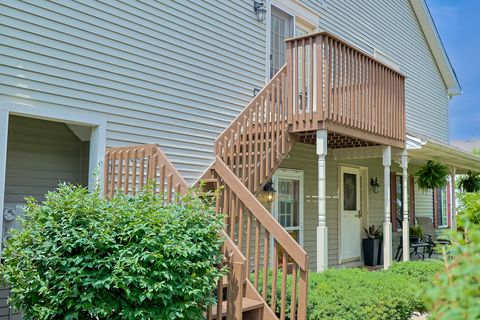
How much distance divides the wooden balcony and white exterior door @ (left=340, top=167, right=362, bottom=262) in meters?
2.67

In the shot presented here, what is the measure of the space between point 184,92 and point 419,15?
429 inches

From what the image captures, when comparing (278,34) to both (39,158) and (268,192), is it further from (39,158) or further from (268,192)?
(39,158)

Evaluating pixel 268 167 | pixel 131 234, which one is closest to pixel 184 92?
pixel 268 167

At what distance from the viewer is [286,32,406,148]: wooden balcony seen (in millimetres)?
6016

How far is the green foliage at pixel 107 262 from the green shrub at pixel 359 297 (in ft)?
5.09

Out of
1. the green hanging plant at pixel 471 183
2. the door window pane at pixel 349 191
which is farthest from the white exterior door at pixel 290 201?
the green hanging plant at pixel 471 183

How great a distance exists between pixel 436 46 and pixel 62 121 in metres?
13.6

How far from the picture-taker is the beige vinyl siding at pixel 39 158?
15.7 ft

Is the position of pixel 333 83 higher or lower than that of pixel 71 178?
higher

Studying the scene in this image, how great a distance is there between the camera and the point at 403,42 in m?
13.2

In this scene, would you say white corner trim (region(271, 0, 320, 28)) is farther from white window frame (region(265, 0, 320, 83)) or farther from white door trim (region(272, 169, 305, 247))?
white door trim (region(272, 169, 305, 247))

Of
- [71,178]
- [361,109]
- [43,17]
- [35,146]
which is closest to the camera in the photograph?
[43,17]

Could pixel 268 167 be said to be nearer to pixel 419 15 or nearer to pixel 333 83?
pixel 333 83

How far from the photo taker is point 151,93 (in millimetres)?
5750
